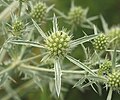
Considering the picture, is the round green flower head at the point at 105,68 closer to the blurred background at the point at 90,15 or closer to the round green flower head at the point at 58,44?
the round green flower head at the point at 58,44

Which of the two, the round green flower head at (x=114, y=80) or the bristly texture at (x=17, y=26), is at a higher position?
the bristly texture at (x=17, y=26)

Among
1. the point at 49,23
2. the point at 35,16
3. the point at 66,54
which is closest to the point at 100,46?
the point at 66,54

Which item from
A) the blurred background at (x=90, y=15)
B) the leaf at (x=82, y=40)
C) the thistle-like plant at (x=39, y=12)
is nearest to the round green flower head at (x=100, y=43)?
the leaf at (x=82, y=40)

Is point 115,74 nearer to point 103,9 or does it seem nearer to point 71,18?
point 71,18

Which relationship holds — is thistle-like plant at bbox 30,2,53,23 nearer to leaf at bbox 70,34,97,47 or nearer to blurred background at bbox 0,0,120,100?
leaf at bbox 70,34,97,47

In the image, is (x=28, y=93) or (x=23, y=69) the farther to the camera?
(x=28, y=93)

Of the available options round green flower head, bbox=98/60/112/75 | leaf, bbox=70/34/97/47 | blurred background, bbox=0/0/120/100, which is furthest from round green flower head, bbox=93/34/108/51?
blurred background, bbox=0/0/120/100

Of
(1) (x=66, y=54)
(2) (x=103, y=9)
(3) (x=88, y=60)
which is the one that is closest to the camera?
(1) (x=66, y=54)

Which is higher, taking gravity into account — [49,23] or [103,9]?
[49,23]
